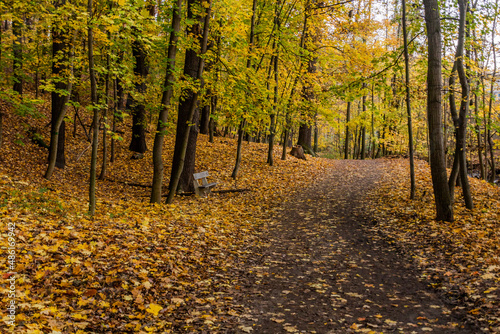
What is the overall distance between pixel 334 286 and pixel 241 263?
6.07 feet

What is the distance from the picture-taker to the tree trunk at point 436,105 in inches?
316

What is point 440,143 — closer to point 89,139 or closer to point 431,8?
point 431,8

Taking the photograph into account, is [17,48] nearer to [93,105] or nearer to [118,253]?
[93,105]

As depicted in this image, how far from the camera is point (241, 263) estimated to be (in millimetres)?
6207

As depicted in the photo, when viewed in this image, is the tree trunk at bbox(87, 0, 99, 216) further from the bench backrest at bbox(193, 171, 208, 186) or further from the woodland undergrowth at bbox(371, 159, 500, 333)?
the woodland undergrowth at bbox(371, 159, 500, 333)

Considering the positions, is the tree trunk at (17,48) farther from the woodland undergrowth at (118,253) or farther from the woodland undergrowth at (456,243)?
the woodland undergrowth at (456,243)

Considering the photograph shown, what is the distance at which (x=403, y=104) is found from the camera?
97.0 ft

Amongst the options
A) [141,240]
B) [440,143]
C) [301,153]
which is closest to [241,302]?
[141,240]

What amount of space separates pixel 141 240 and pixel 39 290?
224 centimetres

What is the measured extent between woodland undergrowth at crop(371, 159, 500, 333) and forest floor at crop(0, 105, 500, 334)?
3 cm

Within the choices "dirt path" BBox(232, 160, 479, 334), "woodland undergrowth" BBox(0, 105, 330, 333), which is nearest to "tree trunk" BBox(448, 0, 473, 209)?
"dirt path" BBox(232, 160, 479, 334)

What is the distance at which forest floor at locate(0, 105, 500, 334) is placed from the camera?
3.97m

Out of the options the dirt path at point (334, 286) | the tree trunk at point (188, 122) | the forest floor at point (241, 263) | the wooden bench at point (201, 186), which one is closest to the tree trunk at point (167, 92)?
the tree trunk at point (188, 122)

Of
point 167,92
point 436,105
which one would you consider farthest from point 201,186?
point 436,105
